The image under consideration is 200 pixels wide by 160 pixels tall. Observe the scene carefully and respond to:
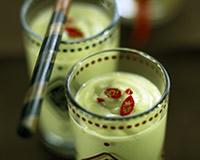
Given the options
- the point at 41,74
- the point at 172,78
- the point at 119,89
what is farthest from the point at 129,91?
the point at 172,78

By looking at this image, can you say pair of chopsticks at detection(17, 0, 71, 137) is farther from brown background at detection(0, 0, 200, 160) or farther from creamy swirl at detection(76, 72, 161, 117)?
brown background at detection(0, 0, 200, 160)

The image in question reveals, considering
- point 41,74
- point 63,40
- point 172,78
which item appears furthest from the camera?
point 172,78

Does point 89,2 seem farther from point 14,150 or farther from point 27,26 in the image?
point 14,150

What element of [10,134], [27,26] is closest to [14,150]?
[10,134]

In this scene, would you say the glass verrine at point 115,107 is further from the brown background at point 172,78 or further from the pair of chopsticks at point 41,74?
the brown background at point 172,78

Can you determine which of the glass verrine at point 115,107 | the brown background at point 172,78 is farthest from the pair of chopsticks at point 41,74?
the brown background at point 172,78

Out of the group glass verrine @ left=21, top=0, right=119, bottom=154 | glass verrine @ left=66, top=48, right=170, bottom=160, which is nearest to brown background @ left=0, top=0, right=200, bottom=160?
glass verrine @ left=21, top=0, right=119, bottom=154

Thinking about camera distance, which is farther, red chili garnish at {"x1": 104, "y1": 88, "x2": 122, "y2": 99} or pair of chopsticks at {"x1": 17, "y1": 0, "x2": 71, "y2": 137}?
red chili garnish at {"x1": 104, "y1": 88, "x2": 122, "y2": 99}

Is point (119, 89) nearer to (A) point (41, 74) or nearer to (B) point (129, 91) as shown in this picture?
(B) point (129, 91)
